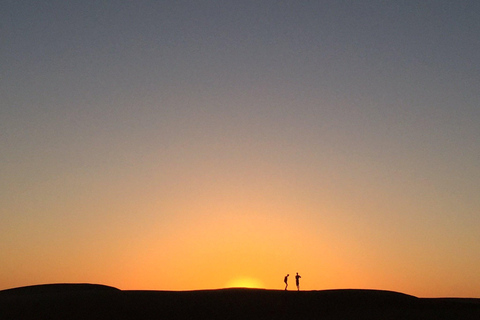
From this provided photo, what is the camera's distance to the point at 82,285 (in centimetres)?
4153

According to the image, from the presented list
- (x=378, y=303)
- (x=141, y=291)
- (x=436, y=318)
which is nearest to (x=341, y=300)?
(x=378, y=303)

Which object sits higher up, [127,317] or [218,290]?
[218,290]

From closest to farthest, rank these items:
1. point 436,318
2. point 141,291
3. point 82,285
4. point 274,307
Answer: point 436,318
point 274,307
point 141,291
point 82,285

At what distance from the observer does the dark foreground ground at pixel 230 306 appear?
26.7 metres

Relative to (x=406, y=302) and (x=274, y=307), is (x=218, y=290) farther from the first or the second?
(x=406, y=302)

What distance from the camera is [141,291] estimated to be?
105ft

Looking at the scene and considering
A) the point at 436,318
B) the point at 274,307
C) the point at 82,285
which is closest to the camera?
the point at 436,318

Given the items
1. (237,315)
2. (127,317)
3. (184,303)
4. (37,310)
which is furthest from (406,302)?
(37,310)

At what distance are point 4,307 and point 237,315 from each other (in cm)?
1214

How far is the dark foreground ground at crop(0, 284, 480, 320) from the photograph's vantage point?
87.6 ft

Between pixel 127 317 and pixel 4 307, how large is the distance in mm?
6726

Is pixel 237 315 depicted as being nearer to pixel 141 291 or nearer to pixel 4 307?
pixel 141 291

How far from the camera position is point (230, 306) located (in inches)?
1128

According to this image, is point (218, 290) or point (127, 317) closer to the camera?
point (127, 317)
